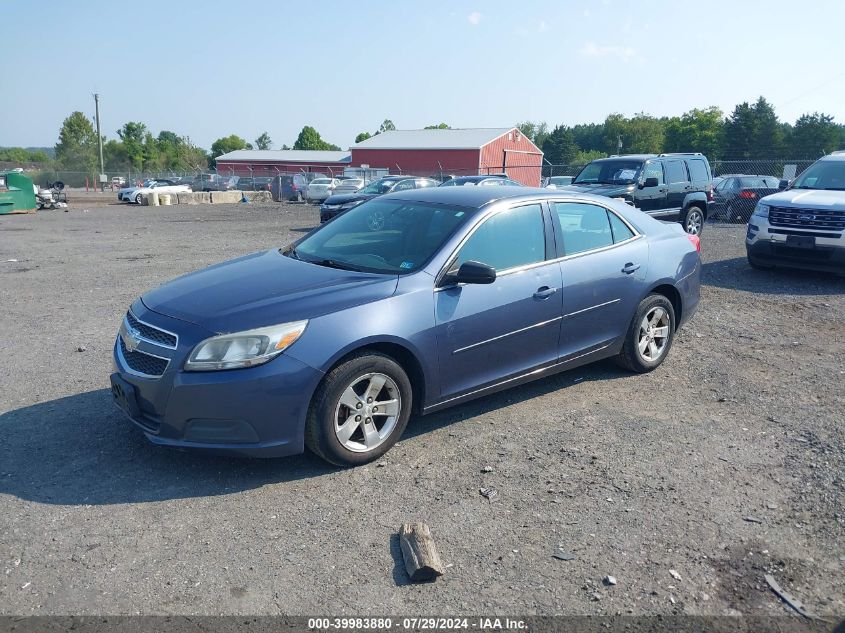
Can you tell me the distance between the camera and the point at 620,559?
3.38 meters

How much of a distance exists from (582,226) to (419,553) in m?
3.24

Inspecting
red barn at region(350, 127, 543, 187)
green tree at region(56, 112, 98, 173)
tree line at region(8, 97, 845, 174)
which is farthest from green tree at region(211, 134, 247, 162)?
red barn at region(350, 127, 543, 187)

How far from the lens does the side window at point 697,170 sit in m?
15.6

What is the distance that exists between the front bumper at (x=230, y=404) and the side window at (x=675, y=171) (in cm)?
1282

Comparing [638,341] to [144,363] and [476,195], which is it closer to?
[476,195]

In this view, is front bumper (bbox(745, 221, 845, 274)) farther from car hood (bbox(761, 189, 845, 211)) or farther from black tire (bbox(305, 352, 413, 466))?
black tire (bbox(305, 352, 413, 466))

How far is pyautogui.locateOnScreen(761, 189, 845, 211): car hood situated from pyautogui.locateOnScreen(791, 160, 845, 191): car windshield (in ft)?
0.83

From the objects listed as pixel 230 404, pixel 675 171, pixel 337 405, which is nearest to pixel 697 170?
pixel 675 171

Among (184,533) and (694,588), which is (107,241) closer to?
(184,533)

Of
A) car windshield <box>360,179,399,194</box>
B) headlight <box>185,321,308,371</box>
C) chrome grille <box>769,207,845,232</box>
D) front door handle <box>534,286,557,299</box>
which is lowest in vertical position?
headlight <box>185,321,308,371</box>

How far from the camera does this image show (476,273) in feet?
14.6

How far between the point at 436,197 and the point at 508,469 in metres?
2.21

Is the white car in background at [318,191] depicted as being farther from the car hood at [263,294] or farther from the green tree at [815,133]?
the green tree at [815,133]

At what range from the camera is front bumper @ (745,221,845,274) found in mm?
10109
